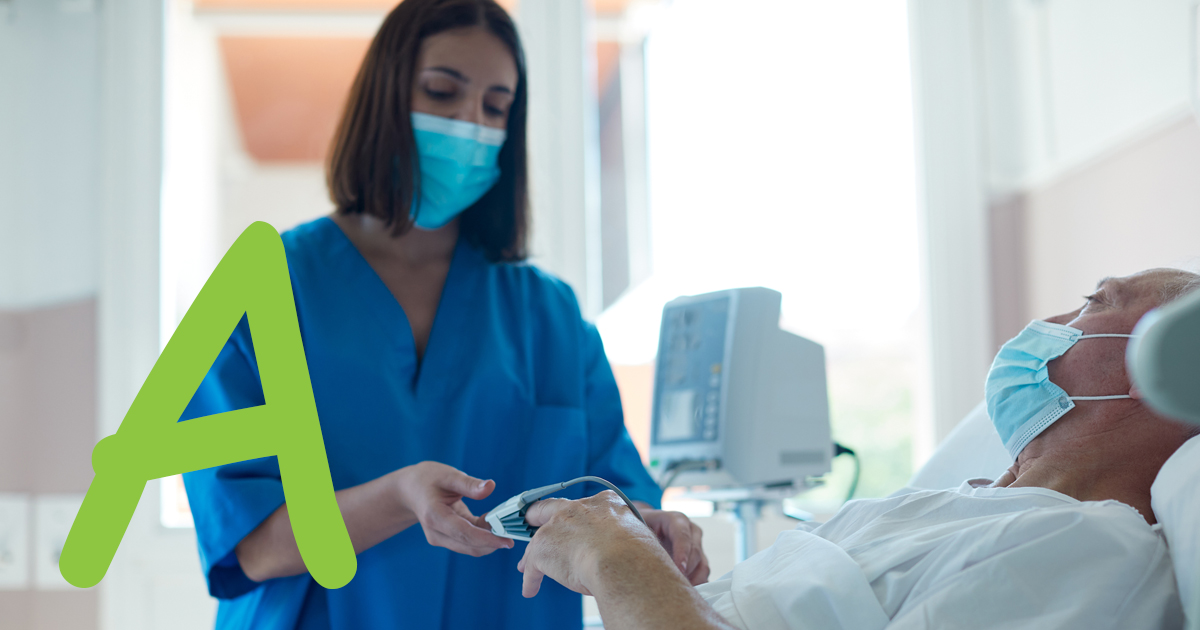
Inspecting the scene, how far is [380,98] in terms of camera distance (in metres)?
1.24

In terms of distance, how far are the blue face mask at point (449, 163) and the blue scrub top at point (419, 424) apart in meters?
0.08

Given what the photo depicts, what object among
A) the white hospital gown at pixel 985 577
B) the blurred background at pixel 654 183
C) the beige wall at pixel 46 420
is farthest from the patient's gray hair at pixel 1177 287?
the beige wall at pixel 46 420

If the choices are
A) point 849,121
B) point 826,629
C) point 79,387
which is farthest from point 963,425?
point 79,387

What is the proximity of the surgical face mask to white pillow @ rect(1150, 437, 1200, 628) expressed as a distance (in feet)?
0.44

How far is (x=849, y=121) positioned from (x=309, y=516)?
2.25m

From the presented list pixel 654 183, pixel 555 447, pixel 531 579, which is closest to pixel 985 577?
pixel 531 579

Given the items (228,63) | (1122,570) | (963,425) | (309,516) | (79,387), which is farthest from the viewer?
(228,63)

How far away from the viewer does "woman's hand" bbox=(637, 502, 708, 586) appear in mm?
1074

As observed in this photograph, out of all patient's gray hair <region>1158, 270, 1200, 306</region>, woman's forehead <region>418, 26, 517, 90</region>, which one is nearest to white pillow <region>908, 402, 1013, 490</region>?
patient's gray hair <region>1158, 270, 1200, 306</region>

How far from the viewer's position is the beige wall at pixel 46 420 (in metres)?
2.13

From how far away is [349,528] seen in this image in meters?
1.00

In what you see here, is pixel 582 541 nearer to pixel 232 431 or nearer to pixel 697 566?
pixel 697 566

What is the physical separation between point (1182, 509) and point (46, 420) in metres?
2.42

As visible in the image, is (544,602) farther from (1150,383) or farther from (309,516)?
(1150,383)
